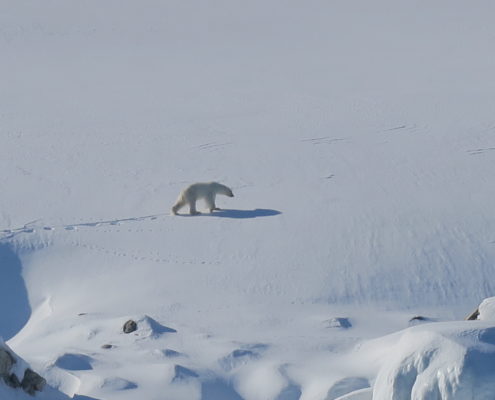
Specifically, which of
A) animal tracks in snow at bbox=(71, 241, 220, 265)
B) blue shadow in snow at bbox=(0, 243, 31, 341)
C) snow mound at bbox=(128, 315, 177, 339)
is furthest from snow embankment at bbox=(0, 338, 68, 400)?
animal tracks in snow at bbox=(71, 241, 220, 265)

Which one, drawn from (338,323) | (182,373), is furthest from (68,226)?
(182,373)

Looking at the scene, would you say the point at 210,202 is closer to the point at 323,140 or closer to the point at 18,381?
the point at 323,140

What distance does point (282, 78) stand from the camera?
2828cm

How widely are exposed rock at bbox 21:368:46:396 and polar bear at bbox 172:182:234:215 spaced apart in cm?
763

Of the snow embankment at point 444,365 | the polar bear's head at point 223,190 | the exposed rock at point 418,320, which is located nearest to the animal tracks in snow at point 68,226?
the polar bear's head at point 223,190

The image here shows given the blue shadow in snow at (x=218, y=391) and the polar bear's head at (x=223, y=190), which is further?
the polar bear's head at (x=223, y=190)

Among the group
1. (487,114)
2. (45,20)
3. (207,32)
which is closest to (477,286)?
(487,114)

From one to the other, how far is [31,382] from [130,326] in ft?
10.1

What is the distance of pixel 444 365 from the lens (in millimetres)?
6727

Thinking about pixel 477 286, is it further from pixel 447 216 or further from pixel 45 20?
pixel 45 20

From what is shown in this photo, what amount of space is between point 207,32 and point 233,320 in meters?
23.7

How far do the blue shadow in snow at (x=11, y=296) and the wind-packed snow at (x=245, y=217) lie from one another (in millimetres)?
32

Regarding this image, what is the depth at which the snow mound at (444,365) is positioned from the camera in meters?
6.60

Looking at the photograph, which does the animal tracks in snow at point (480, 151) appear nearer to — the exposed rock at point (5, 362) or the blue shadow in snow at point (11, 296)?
the blue shadow in snow at point (11, 296)
